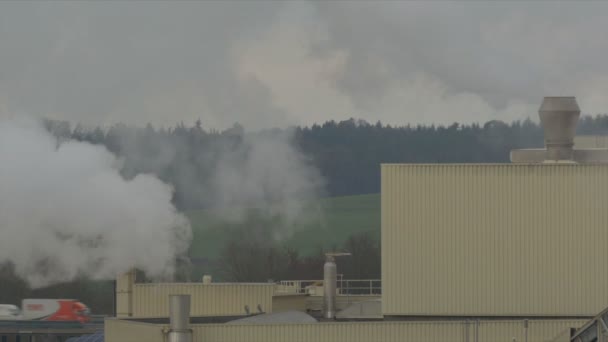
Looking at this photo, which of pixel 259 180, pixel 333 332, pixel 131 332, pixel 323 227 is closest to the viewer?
pixel 333 332

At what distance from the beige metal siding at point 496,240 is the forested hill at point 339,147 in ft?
163

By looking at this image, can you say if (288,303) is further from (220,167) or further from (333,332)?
(220,167)

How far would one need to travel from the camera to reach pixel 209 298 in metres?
65.6

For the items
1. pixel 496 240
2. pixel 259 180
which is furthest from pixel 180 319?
pixel 259 180

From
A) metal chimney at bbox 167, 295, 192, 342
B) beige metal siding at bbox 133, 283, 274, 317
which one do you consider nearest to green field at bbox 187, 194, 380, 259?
beige metal siding at bbox 133, 283, 274, 317

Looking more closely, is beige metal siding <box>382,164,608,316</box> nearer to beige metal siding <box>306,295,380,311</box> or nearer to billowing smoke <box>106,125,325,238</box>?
beige metal siding <box>306,295,380,311</box>

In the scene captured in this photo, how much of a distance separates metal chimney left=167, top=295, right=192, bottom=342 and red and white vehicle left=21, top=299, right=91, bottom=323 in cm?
6155

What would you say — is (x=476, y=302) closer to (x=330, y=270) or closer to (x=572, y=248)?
(x=572, y=248)

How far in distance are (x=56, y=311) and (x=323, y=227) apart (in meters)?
55.6

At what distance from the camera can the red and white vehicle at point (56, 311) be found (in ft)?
361

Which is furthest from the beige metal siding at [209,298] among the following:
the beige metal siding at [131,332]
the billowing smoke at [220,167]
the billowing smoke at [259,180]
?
the billowing smoke at [259,180]

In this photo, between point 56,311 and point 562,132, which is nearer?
point 562,132

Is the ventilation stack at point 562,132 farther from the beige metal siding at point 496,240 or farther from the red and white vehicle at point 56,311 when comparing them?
the red and white vehicle at point 56,311

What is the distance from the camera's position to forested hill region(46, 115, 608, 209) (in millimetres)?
111500
